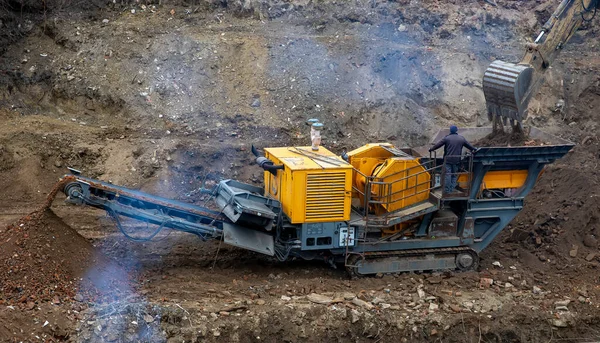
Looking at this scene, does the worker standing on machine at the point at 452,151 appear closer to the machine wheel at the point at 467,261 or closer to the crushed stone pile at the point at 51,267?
the machine wheel at the point at 467,261

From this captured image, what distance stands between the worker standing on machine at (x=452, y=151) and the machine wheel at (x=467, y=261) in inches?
46.3

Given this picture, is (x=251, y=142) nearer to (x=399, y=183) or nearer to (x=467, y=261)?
(x=399, y=183)

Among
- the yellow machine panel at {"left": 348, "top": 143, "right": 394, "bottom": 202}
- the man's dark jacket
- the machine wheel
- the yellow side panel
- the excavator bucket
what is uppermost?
the excavator bucket

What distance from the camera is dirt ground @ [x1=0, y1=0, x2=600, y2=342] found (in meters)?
10.8

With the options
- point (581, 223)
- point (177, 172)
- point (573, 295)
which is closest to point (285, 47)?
point (177, 172)

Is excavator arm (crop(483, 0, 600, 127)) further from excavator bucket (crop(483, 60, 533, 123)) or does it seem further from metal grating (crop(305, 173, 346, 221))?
metal grating (crop(305, 173, 346, 221))

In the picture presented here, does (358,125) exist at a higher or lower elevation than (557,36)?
lower

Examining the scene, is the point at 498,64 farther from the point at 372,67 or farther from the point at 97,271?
the point at 97,271

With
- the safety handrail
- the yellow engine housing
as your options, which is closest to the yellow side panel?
the safety handrail

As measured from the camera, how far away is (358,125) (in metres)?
17.9

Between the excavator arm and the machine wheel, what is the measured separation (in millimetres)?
2329

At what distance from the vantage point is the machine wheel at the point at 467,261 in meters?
12.8

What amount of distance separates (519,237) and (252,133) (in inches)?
241

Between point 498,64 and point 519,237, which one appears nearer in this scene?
point 498,64
